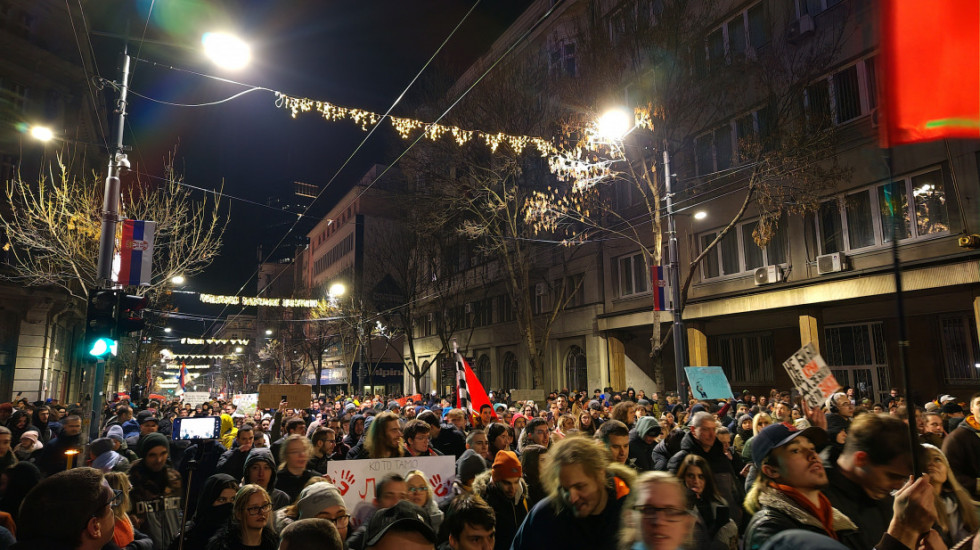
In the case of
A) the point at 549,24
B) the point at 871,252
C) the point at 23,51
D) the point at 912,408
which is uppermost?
the point at 549,24

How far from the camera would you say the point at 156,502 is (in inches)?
249

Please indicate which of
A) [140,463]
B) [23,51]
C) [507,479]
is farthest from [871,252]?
[23,51]

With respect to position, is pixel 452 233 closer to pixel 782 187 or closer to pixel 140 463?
A: pixel 782 187

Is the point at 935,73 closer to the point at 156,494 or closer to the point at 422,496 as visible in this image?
the point at 422,496

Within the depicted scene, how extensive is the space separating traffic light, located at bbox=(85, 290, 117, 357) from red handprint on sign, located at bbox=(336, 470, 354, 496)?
7042 mm

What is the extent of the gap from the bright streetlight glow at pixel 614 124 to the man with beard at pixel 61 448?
12.3 metres

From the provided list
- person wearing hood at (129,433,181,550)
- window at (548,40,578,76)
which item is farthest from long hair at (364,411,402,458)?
window at (548,40,578,76)

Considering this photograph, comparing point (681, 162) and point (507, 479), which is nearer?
point (507, 479)

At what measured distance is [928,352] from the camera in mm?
20625

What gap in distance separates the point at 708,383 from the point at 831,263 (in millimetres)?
9118

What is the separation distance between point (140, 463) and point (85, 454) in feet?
12.4

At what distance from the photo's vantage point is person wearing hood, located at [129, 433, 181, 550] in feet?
19.8

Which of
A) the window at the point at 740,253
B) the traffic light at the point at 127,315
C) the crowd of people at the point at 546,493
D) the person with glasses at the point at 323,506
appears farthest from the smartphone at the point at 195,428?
the window at the point at 740,253

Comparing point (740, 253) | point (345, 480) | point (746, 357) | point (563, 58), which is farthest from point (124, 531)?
point (563, 58)
